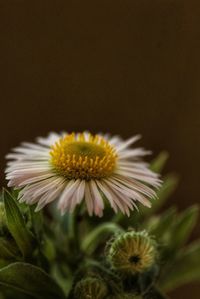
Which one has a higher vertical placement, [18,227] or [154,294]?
[18,227]

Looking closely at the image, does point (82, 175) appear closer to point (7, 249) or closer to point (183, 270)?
point (7, 249)

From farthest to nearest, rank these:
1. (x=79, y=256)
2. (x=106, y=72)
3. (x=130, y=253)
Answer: (x=106, y=72) → (x=79, y=256) → (x=130, y=253)

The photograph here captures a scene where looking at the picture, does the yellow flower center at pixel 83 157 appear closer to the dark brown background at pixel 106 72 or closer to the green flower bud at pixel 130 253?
the green flower bud at pixel 130 253

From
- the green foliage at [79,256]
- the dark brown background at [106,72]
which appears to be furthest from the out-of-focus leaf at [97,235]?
the dark brown background at [106,72]

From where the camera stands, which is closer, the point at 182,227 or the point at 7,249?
the point at 7,249

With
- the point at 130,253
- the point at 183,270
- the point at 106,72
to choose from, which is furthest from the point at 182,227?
the point at 106,72

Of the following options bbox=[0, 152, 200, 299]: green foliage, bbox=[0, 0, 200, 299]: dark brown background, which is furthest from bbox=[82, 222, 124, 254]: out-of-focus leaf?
bbox=[0, 0, 200, 299]: dark brown background

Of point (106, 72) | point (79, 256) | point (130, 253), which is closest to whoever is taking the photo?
point (130, 253)
